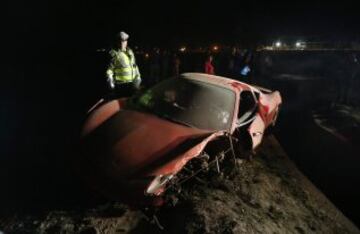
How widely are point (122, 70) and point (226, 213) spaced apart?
3.69 m

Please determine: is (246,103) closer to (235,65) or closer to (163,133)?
(163,133)

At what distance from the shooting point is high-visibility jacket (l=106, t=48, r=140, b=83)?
705 cm

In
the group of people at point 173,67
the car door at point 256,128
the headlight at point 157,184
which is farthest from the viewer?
the group of people at point 173,67

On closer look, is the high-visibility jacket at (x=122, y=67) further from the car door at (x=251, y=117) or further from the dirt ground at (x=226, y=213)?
the dirt ground at (x=226, y=213)

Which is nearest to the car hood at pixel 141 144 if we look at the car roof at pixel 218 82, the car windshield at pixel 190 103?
the car windshield at pixel 190 103

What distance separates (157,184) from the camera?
14.0 feet

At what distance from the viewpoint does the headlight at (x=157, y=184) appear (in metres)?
4.17

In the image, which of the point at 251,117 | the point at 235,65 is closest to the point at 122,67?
the point at 251,117

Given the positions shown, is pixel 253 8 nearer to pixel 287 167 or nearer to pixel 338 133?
pixel 338 133

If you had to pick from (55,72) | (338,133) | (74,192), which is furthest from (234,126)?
(55,72)

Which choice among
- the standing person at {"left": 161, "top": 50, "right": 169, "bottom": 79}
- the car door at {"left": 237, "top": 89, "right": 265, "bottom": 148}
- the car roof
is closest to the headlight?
the car door at {"left": 237, "top": 89, "right": 265, "bottom": 148}

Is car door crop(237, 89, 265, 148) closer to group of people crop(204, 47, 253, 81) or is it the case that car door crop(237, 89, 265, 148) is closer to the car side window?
the car side window

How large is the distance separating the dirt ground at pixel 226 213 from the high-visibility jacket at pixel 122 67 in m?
2.80

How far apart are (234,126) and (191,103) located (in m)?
0.77
